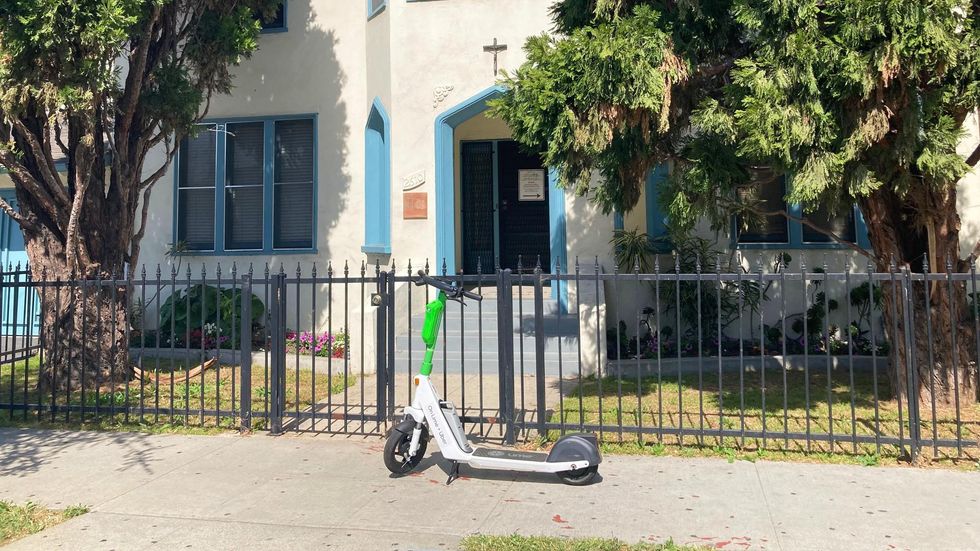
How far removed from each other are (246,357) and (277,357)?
30 centimetres

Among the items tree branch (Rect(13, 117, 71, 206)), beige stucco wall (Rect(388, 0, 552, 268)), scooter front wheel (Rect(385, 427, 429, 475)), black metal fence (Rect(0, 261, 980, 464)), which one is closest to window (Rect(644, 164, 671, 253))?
black metal fence (Rect(0, 261, 980, 464))

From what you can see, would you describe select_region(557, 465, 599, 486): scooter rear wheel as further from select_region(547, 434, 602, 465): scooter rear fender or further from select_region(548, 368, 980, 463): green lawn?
select_region(548, 368, 980, 463): green lawn

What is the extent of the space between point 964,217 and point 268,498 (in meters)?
9.89

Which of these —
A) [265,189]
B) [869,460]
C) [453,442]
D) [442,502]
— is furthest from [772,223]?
[265,189]

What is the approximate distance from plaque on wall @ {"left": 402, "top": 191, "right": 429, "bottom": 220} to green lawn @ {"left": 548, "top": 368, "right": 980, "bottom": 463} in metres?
3.64

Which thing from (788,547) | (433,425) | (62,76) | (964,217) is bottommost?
(788,547)

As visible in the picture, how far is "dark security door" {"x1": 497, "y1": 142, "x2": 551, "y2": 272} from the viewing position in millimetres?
12188

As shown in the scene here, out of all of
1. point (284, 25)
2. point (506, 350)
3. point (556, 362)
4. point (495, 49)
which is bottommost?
point (556, 362)

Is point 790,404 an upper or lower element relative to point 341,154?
lower

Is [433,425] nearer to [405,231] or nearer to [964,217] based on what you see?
[405,231]

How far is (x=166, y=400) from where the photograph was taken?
802 cm

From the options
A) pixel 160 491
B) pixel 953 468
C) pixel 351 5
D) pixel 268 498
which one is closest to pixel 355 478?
pixel 268 498

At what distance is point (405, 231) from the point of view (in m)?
10.5

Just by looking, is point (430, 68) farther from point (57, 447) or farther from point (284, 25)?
point (57, 447)
